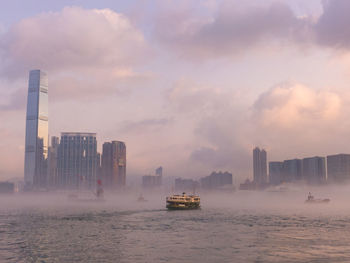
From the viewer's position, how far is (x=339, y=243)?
80.8 m

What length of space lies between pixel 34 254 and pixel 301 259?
43.3 m

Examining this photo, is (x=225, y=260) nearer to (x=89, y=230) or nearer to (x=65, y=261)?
(x=65, y=261)

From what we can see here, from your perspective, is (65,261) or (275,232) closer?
(65,261)

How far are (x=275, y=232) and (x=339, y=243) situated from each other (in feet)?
71.7

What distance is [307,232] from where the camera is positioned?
101m

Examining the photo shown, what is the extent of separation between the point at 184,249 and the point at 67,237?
31.0 meters

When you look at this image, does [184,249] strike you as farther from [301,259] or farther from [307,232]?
[307,232]

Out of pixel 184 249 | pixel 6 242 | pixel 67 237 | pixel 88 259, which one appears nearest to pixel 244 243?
pixel 184 249

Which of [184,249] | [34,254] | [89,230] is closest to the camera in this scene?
[34,254]

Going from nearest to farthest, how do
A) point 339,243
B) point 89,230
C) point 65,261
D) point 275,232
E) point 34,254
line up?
1. point 65,261
2. point 34,254
3. point 339,243
4. point 275,232
5. point 89,230

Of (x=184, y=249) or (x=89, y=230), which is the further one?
(x=89, y=230)

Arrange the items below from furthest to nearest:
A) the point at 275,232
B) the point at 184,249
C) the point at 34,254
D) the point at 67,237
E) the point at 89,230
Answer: the point at 89,230 → the point at 275,232 → the point at 67,237 → the point at 184,249 → the point at 34,254

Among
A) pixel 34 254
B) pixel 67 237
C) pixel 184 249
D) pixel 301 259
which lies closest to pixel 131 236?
pixel 67 237

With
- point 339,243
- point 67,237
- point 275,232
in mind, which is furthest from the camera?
point 275,232
